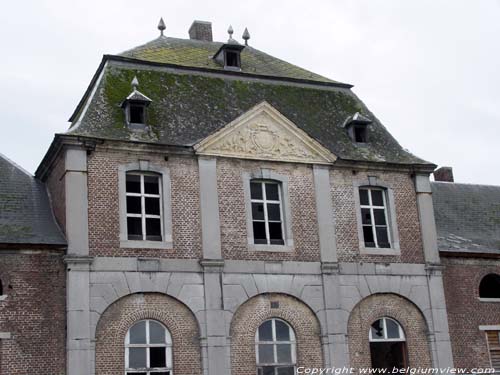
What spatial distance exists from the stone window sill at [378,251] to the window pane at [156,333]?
6242 millimetres

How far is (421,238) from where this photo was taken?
23.3m

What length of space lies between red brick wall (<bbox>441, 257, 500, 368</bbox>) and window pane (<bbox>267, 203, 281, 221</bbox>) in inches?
214

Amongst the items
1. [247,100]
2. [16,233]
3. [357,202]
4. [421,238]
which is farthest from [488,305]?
[16,233]

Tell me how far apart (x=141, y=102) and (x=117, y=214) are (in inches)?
137

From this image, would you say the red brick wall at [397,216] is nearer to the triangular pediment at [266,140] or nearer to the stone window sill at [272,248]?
the triangular pediment at [266,140]

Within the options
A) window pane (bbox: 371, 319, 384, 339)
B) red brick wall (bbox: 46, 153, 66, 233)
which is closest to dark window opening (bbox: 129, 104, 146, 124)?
red brick wall (bbox: 46, 153, 66, 233)

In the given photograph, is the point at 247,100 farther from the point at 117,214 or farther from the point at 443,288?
the point at 443,288

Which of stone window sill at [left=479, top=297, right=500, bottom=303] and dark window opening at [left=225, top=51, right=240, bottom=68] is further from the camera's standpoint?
dark window opening at [left=225, top=51, right=240, bottom=68]

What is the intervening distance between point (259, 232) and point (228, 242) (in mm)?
1065

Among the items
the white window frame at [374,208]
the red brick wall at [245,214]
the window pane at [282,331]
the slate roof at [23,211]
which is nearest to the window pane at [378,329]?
the white window frame at [374,208]

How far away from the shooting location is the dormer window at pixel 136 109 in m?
21.6

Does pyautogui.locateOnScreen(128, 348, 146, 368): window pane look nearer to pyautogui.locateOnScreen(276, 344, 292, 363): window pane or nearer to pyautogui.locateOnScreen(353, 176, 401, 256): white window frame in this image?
pyautogui.locateOnScreen(276, 344, 292, 363): window pane

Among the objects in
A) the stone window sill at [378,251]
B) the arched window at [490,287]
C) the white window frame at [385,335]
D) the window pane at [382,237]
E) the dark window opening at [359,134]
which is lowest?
the white window frame at [385,335]

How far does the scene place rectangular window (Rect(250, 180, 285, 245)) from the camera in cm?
2159
